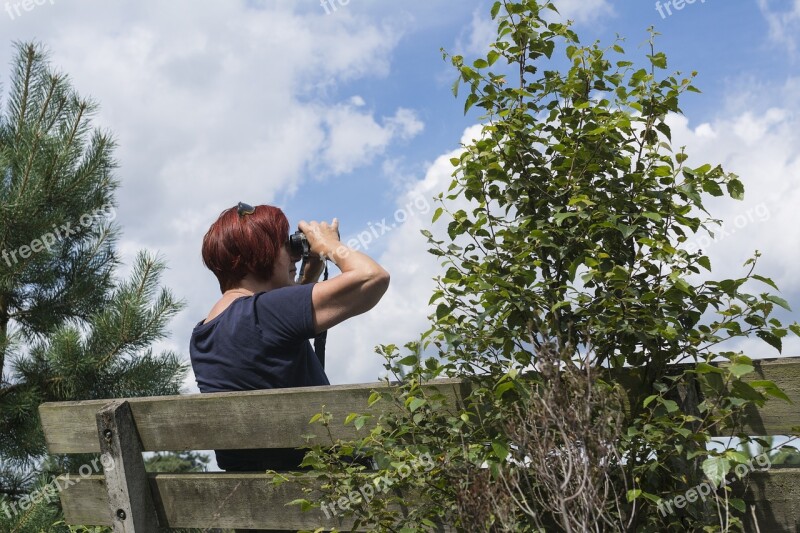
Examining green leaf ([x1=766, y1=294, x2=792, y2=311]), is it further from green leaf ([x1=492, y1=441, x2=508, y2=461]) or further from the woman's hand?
the woman's hand

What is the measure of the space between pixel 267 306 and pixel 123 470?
0.79 meters

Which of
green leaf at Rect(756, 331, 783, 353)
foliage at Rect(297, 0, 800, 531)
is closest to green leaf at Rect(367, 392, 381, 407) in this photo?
foliage at Rect(297, 0, 800, 531)

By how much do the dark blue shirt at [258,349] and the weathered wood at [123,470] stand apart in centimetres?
32

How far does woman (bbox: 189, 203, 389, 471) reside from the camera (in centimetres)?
288

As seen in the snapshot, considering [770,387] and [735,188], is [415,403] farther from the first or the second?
[735,188]

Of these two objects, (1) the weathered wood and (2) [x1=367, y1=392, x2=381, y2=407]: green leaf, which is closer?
(2) [x1=367, y1=392, x2=381, y2=407]: green leaf

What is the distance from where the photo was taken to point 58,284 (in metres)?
7.23

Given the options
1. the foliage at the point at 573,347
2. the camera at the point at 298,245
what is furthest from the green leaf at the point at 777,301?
the camera at the point at 298,245

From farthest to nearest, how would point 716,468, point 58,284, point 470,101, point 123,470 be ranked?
point 58,284, point 123,470, point 470,101, point 716,468

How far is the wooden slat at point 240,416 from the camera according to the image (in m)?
2.56

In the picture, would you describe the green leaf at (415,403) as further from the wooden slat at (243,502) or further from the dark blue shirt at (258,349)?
the dark blue shirt at (258,349)

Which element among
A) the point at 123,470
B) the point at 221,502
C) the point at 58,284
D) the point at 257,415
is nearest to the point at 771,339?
the point at 257,415

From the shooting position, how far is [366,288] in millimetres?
2865

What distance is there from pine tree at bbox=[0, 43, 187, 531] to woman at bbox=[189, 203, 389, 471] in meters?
3.57
